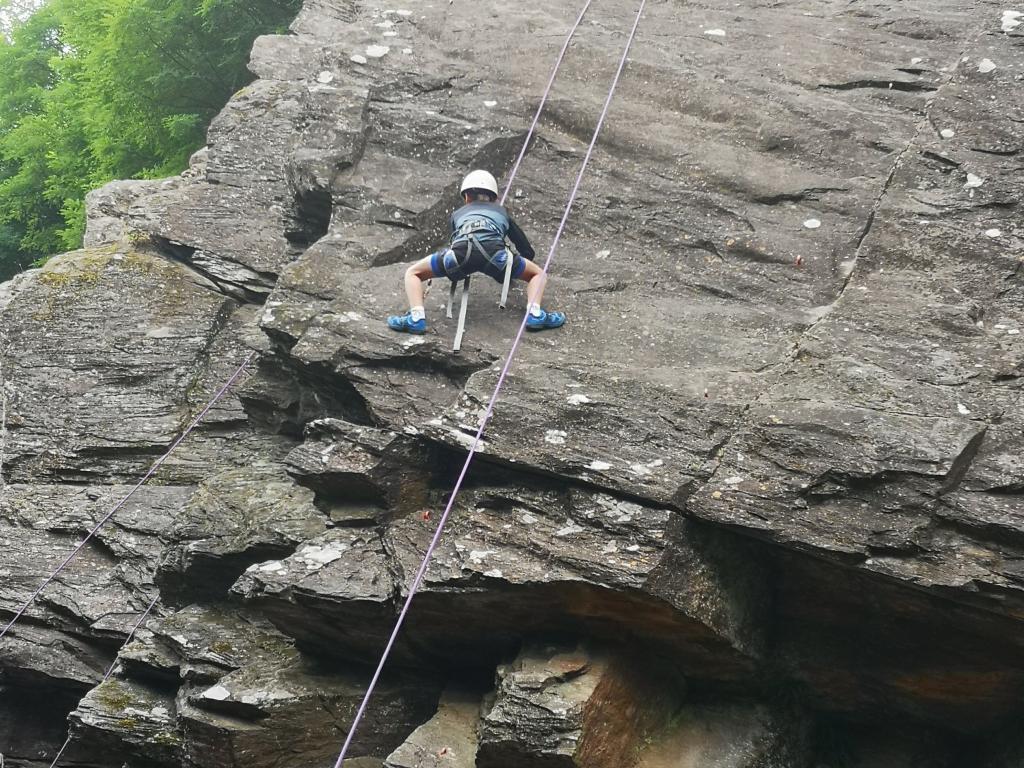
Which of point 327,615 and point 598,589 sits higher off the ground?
point 598,589

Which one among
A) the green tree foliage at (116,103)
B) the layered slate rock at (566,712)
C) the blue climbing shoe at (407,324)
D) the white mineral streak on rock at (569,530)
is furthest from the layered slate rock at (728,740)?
the green tree foliage at (116,103)

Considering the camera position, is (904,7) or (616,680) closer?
(616,680)

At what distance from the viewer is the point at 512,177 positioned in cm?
1012

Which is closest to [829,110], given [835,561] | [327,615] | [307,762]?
[835,561]

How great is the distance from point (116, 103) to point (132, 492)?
9099mm

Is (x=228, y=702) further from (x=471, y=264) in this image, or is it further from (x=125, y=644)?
(x=471, y=264)

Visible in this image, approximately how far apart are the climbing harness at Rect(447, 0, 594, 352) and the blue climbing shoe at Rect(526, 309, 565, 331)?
0.32 meters

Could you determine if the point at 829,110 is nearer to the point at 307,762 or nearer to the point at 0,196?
the point at 307,762

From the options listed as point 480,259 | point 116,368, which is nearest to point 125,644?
point 116,368

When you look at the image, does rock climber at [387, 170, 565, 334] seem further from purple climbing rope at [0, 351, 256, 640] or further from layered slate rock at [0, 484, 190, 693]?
layered slate rock at [0, 484, 190, 693]

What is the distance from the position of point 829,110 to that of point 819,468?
15.1 ft

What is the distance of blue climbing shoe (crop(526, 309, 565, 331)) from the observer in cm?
894

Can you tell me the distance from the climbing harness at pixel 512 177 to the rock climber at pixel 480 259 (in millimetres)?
86

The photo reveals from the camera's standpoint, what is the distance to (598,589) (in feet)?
24.0
